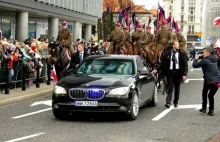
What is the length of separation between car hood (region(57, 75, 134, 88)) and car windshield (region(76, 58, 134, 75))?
43 cm

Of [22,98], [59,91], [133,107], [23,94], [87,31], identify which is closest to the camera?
[59,91]

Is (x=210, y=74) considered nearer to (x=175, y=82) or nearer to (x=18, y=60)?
(x=175, y=82)

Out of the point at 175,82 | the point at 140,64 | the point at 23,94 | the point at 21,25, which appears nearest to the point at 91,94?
the point at 140,64

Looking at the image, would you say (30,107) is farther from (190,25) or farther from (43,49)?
(190,25)

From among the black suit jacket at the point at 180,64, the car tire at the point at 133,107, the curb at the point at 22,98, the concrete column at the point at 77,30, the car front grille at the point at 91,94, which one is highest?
the concrete column at the point at 77,30

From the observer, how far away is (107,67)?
40.0 feet

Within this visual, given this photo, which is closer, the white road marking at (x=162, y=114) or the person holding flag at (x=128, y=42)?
the white road marking at (x=162, y=114)

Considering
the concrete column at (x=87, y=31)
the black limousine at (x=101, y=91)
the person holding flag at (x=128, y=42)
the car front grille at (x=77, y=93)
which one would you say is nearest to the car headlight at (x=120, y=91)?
the black limousine at (x=101, y=91)

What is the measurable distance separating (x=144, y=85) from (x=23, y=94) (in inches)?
195

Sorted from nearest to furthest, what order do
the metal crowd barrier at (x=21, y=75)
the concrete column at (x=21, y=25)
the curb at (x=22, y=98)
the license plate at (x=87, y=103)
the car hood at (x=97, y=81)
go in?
the license plate at (x=87, y=103) < the car hood at (x=97, y=81) < the curb at (x=22, y=98) < the metal crowd barrier at (x=21, y=75) < the concrete column at (x=21, y=25)

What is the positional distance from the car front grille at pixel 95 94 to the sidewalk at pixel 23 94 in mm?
4020

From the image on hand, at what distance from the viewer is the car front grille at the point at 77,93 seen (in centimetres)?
1072

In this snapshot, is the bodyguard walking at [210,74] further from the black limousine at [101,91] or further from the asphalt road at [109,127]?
the black limousine at [101,91]

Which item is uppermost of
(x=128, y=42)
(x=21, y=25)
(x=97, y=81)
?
(x=21, y=25)
